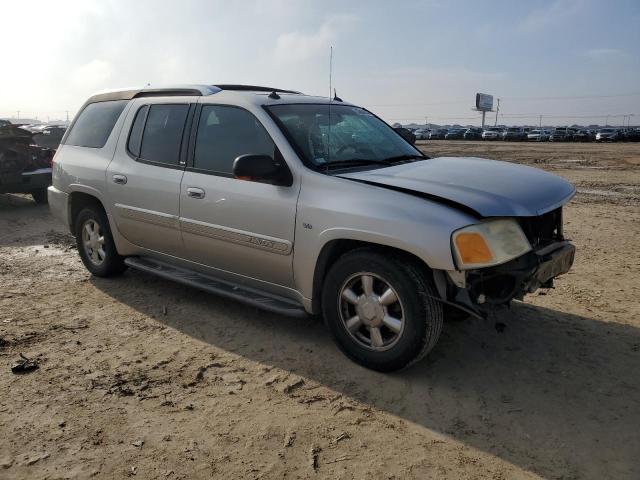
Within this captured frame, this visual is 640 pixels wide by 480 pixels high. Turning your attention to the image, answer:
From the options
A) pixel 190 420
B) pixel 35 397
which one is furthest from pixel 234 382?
pixel 35 397

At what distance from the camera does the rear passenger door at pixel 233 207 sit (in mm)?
3762

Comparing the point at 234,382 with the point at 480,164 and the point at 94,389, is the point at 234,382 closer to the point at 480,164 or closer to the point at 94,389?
the point at 94,389

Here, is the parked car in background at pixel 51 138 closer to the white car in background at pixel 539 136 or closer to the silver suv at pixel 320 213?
the silver suv at pixel 320 213

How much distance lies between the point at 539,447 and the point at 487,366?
0.91 m

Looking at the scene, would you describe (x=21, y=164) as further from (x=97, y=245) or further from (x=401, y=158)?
(x=401, y=158)

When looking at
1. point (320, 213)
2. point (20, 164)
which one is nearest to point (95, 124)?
point (320, 213)

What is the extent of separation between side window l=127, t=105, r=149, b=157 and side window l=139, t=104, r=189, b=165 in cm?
5

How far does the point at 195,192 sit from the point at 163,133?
2.56 ft

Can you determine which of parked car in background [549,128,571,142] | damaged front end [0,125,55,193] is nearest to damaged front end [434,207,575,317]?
damaged front end [0,125,55,193]

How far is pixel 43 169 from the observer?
32.9 ft

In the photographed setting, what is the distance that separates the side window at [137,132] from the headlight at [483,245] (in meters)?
3.06

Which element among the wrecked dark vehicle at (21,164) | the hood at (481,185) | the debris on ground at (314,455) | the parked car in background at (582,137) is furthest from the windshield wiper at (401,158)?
the parked car in background at (582,137)

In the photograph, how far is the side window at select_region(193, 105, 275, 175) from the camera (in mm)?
3977

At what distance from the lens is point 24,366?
3598mm
